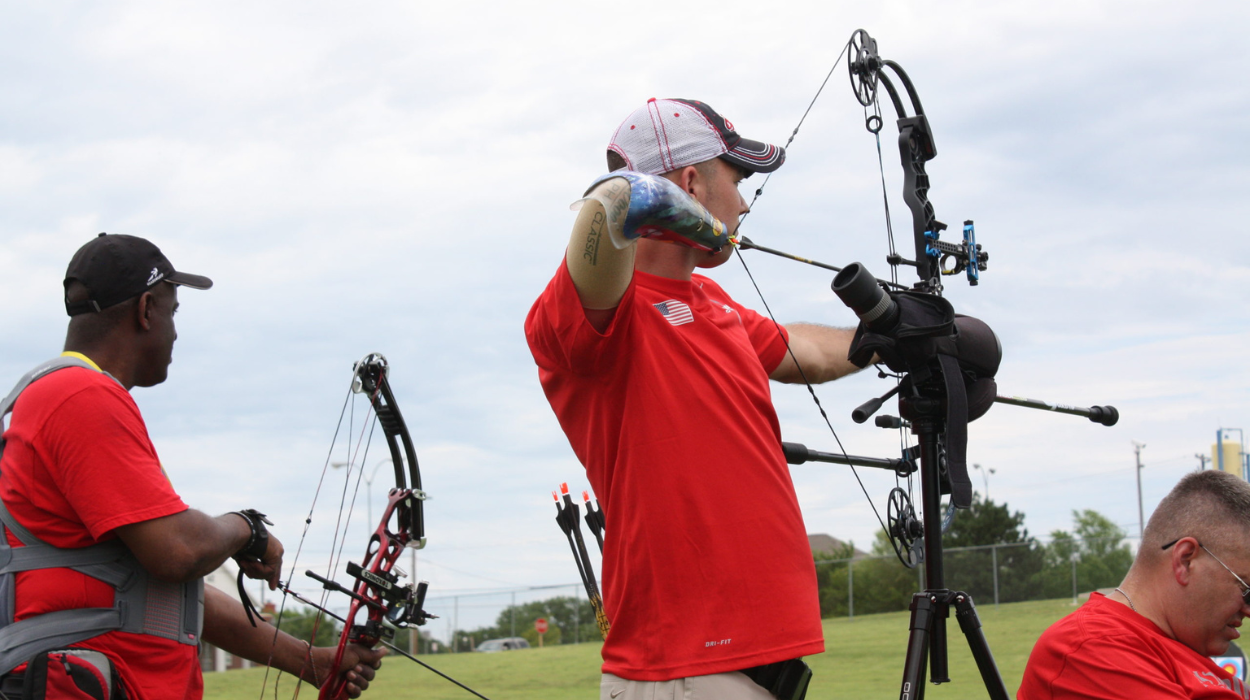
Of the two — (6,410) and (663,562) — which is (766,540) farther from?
(6,410)

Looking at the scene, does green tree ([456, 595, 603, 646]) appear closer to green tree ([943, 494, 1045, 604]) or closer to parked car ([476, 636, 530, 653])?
parked car ([476, 636, 530, 653])

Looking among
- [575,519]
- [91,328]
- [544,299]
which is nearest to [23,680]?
[91,328]

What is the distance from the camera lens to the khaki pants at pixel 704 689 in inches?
89.4

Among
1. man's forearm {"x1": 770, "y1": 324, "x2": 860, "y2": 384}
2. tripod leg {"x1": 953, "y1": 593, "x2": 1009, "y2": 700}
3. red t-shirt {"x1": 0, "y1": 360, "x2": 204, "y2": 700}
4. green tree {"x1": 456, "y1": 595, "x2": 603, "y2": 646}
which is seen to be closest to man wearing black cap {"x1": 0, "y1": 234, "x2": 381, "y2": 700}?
red t-shirt {"x1": 0, "y1": 360, "x2": 204, "y2": 700}

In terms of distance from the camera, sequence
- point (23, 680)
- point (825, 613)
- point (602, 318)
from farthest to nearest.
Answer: point (825, 613), point (23, 680), point (602, 318)

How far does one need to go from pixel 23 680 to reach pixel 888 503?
7.05ft

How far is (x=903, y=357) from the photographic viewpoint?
8.91 feet

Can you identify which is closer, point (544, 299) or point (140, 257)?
point (544, 299)

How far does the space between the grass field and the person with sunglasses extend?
5235mm

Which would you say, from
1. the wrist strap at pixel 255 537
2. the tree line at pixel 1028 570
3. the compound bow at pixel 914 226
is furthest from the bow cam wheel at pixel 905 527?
the tree line at pixel 1028 570

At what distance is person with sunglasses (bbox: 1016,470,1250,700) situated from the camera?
8.84 ft

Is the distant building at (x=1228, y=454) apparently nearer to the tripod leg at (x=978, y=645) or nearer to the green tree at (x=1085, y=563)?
the green tree at (x=1085, y=563)

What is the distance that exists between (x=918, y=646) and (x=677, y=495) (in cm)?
73

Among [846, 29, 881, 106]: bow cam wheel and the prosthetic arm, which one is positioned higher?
[846, 29, 881, 106]: bow cam wheel
